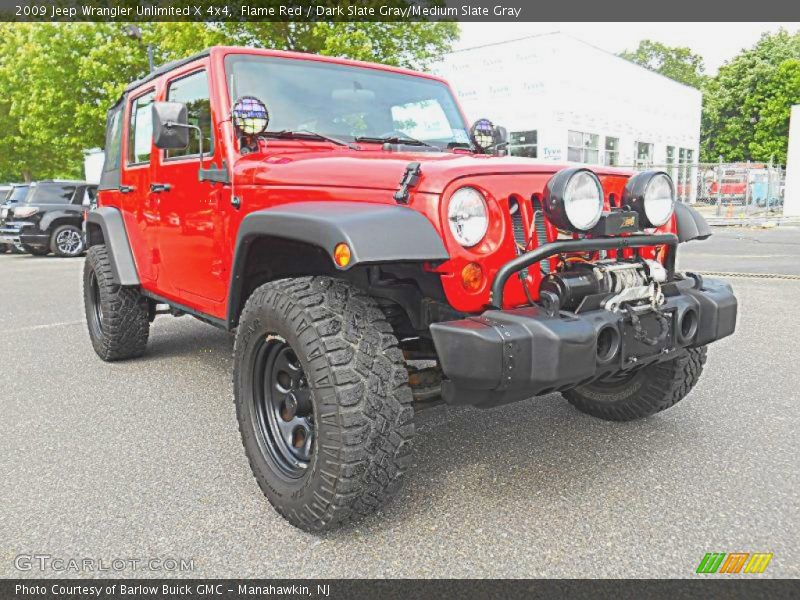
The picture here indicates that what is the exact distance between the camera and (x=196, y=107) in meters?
3.64

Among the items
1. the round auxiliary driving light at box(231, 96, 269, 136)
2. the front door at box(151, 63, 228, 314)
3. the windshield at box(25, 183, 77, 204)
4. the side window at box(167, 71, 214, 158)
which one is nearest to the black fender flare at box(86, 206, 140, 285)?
the front door at box(151, 63, 228, 314)

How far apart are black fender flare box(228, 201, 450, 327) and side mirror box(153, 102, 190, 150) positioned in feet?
3.35

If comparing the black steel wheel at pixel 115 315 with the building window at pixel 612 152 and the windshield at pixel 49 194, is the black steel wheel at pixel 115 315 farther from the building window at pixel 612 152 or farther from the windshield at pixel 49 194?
the building window at pixel 612 152

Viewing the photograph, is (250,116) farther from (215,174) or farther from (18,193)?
(18,193)

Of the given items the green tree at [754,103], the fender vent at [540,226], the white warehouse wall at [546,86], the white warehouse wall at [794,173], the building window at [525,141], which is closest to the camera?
the fender vent at [540,226]

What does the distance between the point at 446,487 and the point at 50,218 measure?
14619 mm

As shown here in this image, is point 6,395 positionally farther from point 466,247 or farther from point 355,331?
point 466,247

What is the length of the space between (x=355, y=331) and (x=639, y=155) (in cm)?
3178

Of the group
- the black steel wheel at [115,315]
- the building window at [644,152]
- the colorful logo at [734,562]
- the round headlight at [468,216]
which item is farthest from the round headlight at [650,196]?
the building window at [644,152]

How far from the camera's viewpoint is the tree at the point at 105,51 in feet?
52.5

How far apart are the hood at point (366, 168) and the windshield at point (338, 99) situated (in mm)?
303

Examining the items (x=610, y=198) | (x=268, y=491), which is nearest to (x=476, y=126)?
(x=610, y=198)

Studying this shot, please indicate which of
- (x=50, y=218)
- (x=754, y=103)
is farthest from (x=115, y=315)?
(x=754, y=103)

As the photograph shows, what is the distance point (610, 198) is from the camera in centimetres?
277
